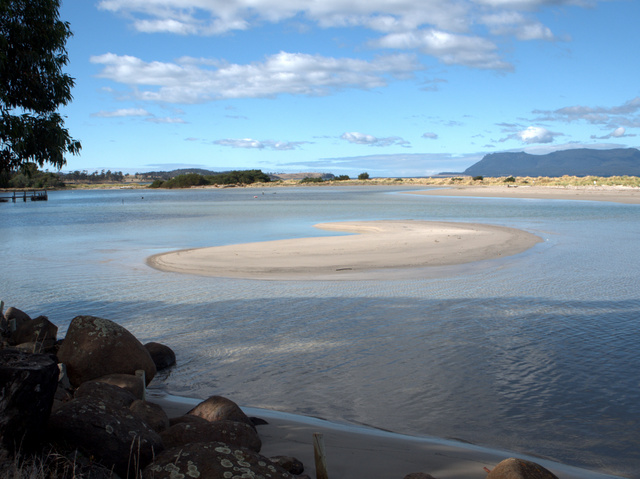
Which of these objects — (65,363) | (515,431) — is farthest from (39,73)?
(515,431)

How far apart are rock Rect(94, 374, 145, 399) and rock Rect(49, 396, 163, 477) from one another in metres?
1.43

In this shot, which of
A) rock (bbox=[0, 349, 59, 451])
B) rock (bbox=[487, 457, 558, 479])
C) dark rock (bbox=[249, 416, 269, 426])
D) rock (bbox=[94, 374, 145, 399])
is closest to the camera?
rock (bbox=[0, 349, 59, 451])

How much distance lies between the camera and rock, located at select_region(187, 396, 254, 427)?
4.82m

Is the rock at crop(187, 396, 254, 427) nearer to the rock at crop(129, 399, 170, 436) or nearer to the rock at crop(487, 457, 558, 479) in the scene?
the rock at crop(129, 399, 170, 436)

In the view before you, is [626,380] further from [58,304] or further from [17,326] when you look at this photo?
[58,304]

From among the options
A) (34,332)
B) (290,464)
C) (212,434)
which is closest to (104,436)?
(212,434)

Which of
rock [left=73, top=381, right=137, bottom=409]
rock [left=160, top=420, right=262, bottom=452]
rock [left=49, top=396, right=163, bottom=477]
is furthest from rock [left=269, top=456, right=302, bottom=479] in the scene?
rock [left=73, top=381, right=137, bottom=409]

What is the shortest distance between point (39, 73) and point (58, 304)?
15.5 ft

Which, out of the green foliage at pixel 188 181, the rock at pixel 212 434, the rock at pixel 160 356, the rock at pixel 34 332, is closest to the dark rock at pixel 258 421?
the rock at pixel 212 434

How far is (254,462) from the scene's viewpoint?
3443mm

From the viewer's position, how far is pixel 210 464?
3355 mm

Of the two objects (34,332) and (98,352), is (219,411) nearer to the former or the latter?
(98,352)

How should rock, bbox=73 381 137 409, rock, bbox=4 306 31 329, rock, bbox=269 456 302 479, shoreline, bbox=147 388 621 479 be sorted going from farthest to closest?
rock, bbox=4 306 31 329 → shoreline, bbox=147 388 621 479 → rock, bbox=73 381 137 409 → rock, bbox=269 456 302 479

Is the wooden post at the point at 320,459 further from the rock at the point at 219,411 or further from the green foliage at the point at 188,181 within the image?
the green foliage at the point at 188,181
